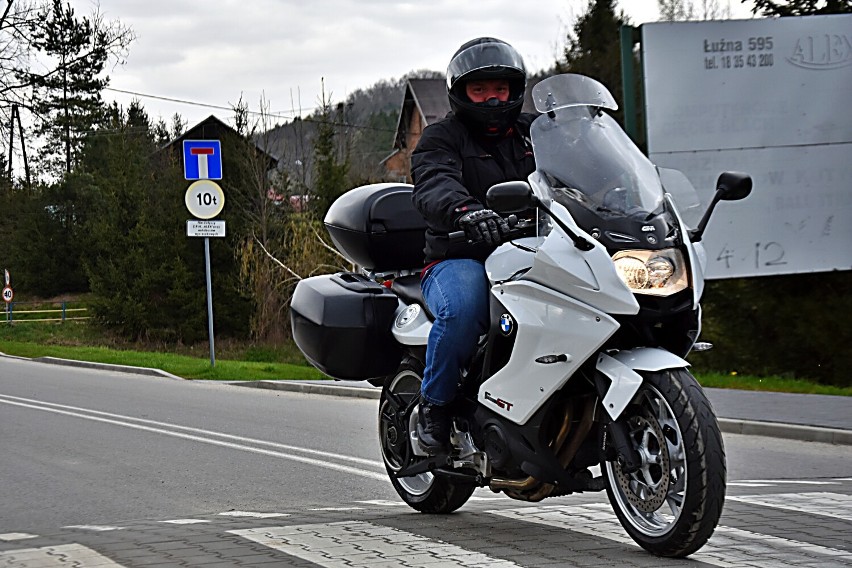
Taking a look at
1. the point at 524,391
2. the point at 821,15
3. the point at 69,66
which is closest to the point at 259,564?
the point at 524,391

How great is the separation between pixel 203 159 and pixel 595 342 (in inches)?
638

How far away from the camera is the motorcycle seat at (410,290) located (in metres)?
6.59

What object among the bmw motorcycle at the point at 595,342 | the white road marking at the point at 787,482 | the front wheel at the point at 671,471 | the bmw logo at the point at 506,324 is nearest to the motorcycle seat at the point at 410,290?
the bmw motorcycle at the point at 595,342

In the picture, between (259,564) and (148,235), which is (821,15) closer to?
(259,564)

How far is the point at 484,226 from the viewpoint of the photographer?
547 centimetres

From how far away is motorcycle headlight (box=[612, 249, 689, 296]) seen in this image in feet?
16.6

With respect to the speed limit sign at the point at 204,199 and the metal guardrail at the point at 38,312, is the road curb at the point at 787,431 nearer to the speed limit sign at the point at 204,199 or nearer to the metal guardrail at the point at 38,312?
the speed limit sign at the point at 204,199

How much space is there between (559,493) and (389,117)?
361 ft

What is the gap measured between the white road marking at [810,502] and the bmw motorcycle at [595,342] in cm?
163

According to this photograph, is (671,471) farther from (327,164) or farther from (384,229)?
(327,164)

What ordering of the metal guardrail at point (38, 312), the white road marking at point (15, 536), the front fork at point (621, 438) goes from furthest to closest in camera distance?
1. the metal guardrail at point (38, 312)
2. the white road marking at point (15, 536)
3. the front fork at point (621, 438)

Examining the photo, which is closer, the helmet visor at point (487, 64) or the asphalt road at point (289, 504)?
the asphalt road at point (289, 504)

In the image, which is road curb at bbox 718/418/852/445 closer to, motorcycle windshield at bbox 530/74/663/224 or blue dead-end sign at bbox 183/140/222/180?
motorcycle windshield at bbox 530/74/663/224

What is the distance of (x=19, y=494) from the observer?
8359 millimetres
